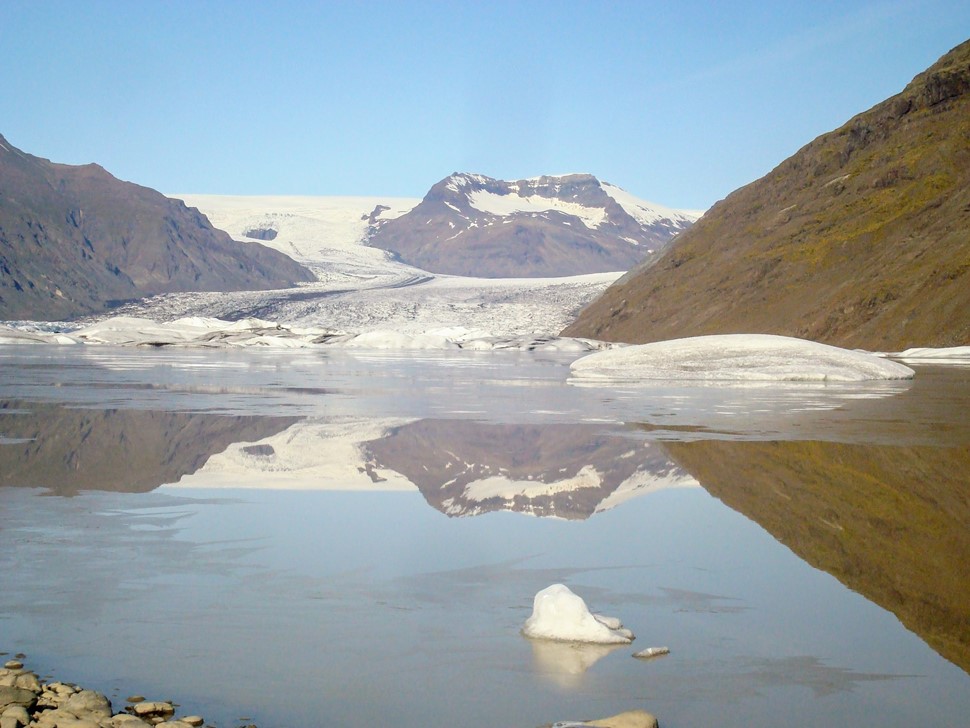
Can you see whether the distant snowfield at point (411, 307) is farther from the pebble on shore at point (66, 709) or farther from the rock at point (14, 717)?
the rock at point (14, 717)

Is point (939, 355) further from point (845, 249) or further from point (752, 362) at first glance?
point (845, 249)

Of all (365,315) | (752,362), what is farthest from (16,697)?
(365,315)

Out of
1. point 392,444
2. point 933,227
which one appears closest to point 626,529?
point 392,444

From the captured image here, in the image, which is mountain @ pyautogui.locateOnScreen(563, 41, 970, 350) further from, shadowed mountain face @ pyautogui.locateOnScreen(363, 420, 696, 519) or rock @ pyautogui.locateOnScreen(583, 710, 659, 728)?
rock @ pyautogui.locateOnScreen(583, 710, 659, 728)

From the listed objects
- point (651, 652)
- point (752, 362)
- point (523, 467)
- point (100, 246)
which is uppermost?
point (100, 246)

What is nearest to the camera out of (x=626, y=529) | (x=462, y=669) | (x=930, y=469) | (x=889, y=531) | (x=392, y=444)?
(x=462, y=669)

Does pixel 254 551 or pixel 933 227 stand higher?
pixel 933 227

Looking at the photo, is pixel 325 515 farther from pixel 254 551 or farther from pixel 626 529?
pixel 626 529
